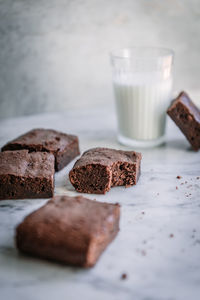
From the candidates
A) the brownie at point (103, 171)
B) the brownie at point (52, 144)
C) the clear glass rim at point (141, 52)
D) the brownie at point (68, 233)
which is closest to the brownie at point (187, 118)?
the clear glass rim at point (141, 52)

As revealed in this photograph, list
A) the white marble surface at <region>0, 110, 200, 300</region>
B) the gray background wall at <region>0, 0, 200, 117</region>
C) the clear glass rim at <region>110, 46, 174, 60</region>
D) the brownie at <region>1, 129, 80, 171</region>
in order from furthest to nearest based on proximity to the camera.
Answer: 1. the gray background wall at <region>0, 0, 200, 117</region>
2. the clear glass rim at <region>110, 46, 174, 60</region>
3. the brownie at <region>1, 129, 80, 171</region>
4. the white marble surface at <region>0, 110, 200, 300</region>

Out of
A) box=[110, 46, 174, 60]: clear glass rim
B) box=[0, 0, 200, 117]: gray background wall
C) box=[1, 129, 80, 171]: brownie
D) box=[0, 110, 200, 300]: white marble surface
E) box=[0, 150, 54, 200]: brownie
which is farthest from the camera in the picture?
box=[0, 0, 200, 117]: gray background wall

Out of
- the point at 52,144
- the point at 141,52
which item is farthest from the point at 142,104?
the point at 52,144

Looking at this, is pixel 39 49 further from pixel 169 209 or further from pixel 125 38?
pixel 169 209

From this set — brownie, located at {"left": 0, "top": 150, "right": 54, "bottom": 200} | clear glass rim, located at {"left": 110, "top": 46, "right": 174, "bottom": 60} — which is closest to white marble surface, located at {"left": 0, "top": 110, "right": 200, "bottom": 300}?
brownie, located at {"left": 0, "top": 150, "right": 54, "bottom": 200}

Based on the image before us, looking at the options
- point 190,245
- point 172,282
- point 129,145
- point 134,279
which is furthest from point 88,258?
point 129,145

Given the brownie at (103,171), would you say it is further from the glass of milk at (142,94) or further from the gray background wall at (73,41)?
the gray background wall at (73,41)

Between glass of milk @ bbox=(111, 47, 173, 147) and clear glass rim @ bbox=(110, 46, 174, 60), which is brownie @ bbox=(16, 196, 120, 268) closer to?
glass of milk @ bbox=(111, 47, 173, 147)
